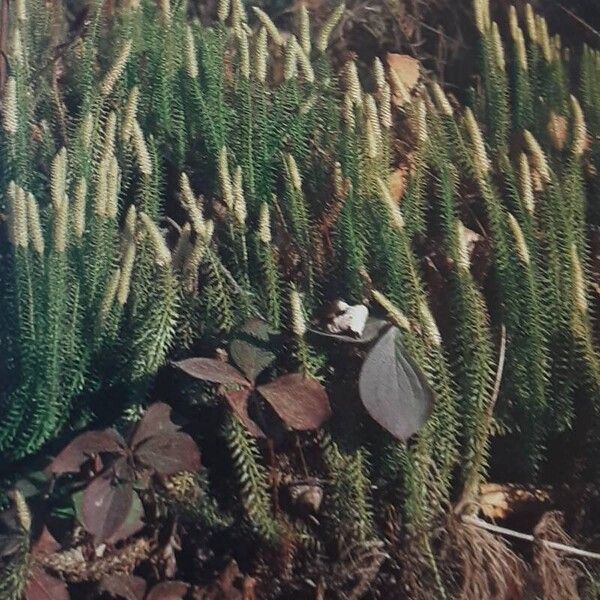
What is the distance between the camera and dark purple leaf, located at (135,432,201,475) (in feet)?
3.73

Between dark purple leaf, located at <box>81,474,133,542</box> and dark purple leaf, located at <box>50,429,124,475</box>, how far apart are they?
33 mm

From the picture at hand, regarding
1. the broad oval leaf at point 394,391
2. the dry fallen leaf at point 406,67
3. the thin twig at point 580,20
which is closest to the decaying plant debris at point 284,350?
the broad oval leaf at point 394,391

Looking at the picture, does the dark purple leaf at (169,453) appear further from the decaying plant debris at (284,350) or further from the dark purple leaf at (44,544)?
the dark purple leaf at (44,544)

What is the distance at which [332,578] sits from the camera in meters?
1.19

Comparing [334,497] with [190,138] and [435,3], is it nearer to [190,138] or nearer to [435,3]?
[190,138]

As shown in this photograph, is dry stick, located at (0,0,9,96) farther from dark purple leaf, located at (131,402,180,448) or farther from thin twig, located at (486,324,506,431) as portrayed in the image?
thin twig, located at (486,324,506,431)

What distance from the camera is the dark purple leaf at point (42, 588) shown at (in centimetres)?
112

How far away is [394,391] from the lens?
1151 mm

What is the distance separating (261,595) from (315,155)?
69 centimetres

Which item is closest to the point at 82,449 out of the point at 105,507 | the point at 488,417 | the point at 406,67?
the point at 105,507

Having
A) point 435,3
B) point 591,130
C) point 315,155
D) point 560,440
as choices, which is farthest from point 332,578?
point 435,3

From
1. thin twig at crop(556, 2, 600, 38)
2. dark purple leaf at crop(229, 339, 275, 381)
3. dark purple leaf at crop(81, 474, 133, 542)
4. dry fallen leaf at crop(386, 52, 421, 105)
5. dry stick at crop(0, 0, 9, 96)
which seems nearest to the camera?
dark purple leaf at crop(81, 474, 133, 542)

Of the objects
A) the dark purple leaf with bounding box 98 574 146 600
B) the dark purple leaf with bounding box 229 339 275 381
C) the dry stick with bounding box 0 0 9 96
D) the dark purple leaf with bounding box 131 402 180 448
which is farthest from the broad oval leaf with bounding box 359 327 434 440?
the dry stick with bounding box 0 0 9 96

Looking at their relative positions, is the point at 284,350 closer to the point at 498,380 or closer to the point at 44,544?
the point at 498,380
